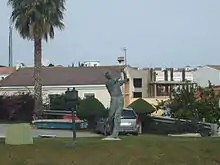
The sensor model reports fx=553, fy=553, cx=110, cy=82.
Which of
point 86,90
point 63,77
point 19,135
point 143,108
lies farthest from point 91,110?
point 19,135

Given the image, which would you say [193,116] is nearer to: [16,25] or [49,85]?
[16,25]

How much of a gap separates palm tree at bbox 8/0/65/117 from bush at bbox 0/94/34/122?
3085 mm

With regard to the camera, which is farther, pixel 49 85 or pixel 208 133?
pixel 49 85

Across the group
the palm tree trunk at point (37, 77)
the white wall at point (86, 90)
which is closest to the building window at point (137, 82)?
the white wall at point (86, 90)

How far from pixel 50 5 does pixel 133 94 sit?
117 feet

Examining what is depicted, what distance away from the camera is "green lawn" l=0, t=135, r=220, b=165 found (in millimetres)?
14648

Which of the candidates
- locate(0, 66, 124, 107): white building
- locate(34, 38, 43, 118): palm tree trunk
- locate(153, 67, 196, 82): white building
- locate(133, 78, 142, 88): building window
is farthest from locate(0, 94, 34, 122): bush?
locate(153, 67, 196, 82): white building

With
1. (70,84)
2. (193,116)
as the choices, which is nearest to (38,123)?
(193,116)

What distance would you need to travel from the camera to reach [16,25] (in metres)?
43.8

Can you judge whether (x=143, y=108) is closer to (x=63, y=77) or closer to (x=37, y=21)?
(x=37, y=21)

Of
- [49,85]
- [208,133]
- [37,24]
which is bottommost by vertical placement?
[208,133]

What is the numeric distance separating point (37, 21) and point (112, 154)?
95.6ft

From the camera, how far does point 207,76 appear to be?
8681cm

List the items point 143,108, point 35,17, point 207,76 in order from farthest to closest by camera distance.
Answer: point 207,76
point 35,17
point 143,108
